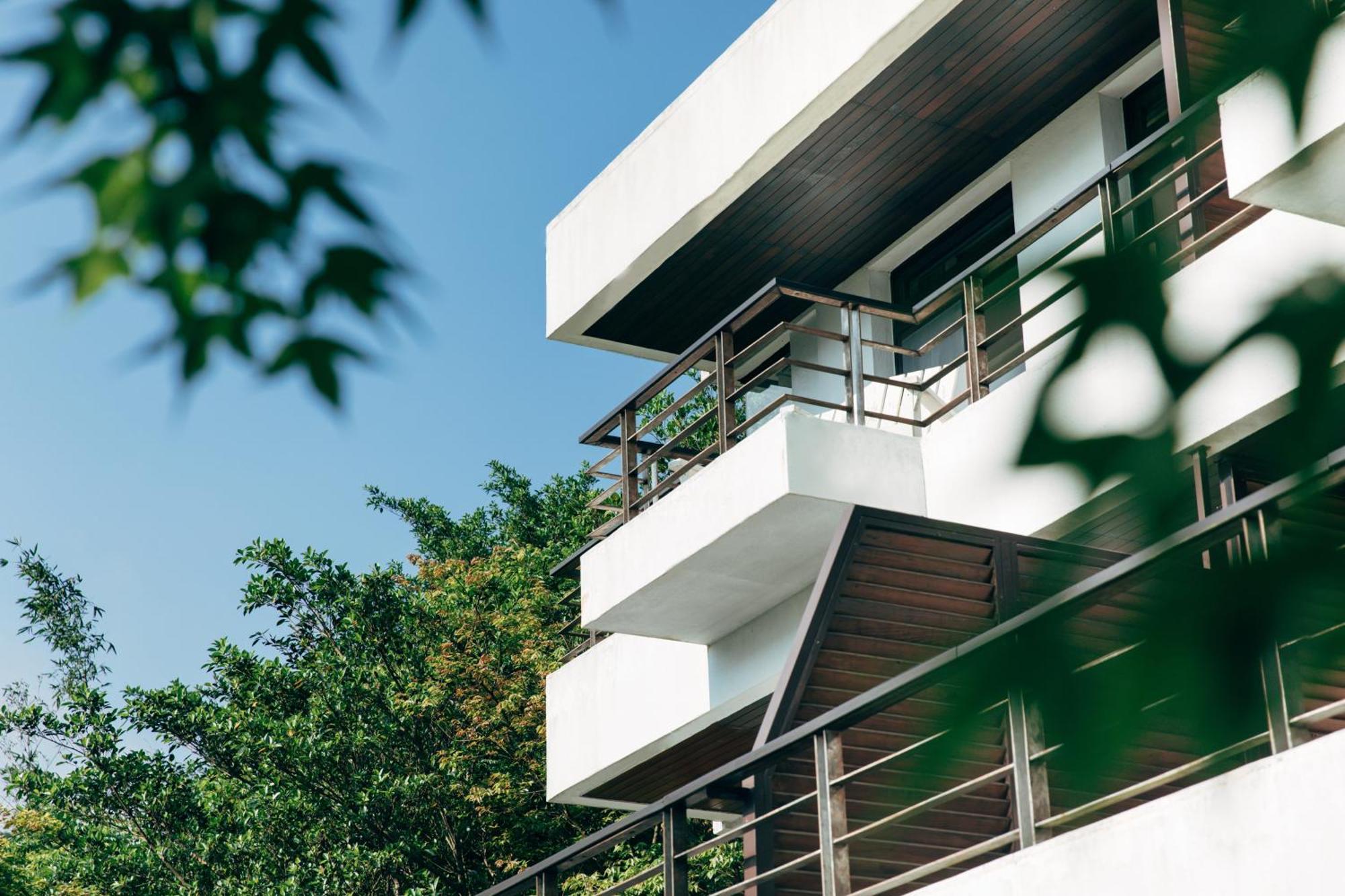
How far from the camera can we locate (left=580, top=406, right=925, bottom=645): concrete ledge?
10328mm

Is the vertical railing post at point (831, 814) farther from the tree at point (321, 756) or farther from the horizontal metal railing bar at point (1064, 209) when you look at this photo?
the tree at point (321, 756)

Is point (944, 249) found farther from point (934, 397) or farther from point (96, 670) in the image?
point (96, 670)

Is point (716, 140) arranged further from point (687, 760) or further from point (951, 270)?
point (687, 760)

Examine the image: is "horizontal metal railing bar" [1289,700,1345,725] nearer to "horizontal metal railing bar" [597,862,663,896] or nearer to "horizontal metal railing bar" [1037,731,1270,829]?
"horizontal metal railing bar" [1037,731,1270,829]

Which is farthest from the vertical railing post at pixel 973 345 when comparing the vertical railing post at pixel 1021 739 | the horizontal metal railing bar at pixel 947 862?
the horizontal metal railing bar at pixel 947 862

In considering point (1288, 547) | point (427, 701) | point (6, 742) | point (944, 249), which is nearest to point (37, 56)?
point (1288, 547)

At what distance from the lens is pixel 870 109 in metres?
11.2

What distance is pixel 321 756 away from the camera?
2030 cm

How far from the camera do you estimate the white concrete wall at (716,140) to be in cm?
1080

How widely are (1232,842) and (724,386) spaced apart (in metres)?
6.86

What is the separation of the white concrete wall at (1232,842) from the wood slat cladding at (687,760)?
6594mm

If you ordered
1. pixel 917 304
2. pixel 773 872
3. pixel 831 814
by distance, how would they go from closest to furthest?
pixel 831 814 → pixel 773 872 → pixel 917 304

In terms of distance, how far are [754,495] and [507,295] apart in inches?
319

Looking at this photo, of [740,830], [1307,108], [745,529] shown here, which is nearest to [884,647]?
[740,830]
